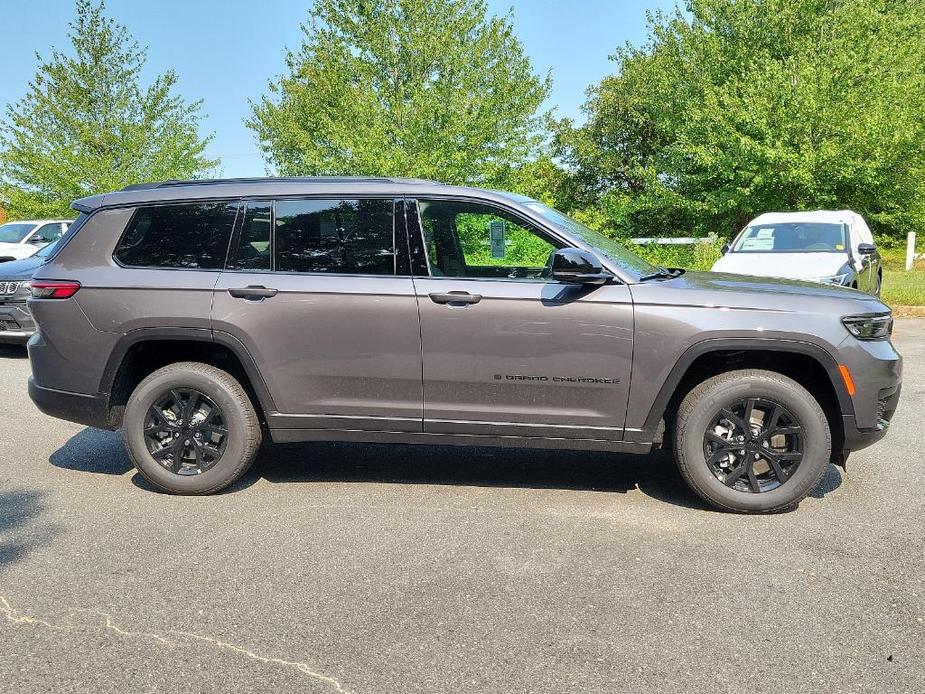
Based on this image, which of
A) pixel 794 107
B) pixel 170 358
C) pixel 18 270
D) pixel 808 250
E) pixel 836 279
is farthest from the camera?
pixel 794 107

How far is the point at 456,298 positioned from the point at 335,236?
82cm

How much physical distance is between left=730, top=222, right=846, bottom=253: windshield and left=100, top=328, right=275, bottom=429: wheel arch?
8.85 m

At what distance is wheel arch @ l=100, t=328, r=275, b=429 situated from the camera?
4.68 meters

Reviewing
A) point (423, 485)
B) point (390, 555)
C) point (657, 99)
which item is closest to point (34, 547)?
point (390, 555)

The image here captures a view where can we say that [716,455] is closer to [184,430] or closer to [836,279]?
[184,430]

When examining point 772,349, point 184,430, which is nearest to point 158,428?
point 184,430

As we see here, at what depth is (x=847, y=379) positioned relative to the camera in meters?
4.31

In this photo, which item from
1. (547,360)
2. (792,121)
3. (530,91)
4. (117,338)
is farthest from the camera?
(530,91)

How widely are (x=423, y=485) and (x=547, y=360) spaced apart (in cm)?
120

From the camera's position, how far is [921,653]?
2.99 metres

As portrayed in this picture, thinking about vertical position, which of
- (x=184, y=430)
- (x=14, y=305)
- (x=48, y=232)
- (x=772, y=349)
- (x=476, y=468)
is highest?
(x=48, y=232)

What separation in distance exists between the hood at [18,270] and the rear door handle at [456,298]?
717 centimetres

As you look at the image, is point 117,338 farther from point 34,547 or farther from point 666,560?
point 666,560

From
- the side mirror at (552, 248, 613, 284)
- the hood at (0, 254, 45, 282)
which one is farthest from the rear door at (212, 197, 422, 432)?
the hood at (0, 254, 45, 282)
